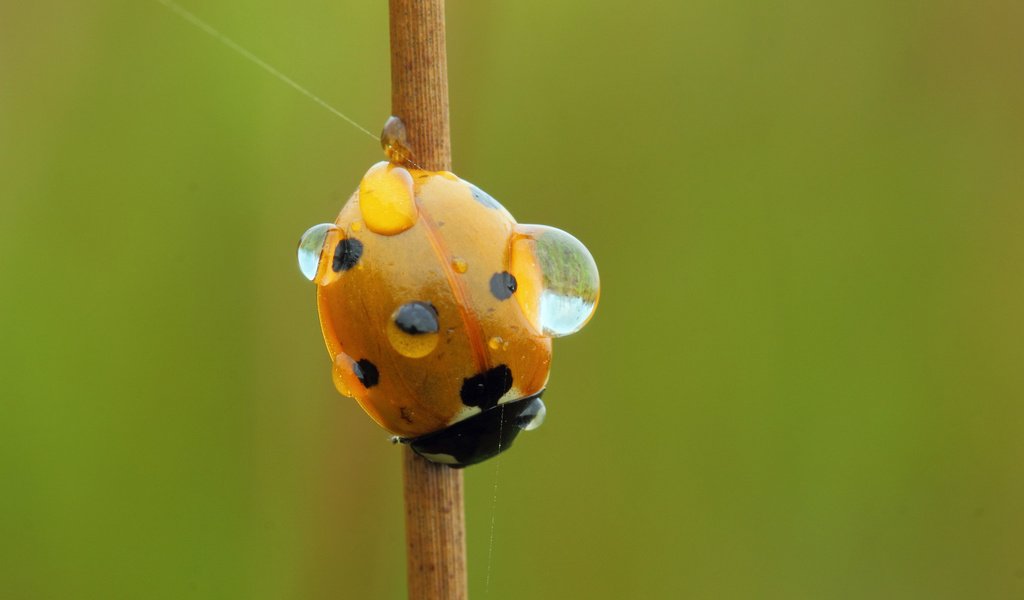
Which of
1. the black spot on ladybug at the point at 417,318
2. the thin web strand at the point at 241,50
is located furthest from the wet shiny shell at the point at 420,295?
the thin web strand at the point at 241,50

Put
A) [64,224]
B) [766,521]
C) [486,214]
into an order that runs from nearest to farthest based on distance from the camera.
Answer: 1. [486,214]
2. [64,224]
3. [766,521]

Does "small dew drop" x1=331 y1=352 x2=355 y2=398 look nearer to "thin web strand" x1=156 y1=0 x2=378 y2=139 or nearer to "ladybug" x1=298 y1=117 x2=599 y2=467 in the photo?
"ladybug" x1=298 y1=117 x2=599 y2=467

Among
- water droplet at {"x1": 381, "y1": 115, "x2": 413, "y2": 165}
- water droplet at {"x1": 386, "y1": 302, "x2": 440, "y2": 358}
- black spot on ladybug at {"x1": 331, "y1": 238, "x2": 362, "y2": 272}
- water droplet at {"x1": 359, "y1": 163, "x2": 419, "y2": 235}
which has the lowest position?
water droplet at {"x1": 386, "y1": 302, "x2": 440, "y2": 358}

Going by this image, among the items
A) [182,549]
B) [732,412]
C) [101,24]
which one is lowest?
[182,549]

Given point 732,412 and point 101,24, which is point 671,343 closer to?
point 732,412

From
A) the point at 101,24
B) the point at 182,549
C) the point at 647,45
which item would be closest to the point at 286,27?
the point at 101,24

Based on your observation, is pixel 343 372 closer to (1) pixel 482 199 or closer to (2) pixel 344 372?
(2) pixel 344 372

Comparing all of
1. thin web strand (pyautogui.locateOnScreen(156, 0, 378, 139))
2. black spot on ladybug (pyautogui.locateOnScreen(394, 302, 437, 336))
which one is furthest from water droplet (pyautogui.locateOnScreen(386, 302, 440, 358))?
thin web strand (pyautogui.locateOnScreen(156, 0, 378, 139))

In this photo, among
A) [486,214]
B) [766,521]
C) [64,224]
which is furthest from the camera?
[766,521]
